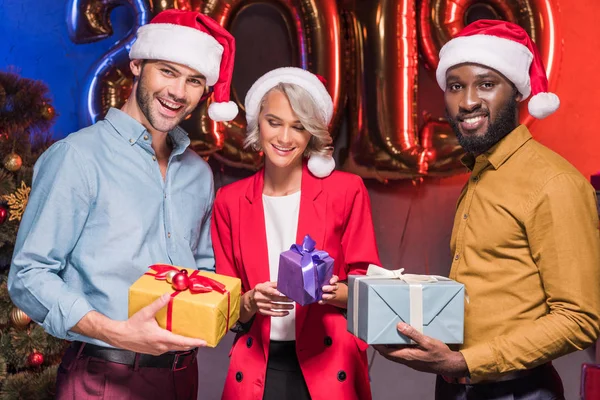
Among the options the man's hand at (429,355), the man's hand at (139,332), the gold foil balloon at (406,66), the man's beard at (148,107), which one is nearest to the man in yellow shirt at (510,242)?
the man's hand at (429,355)

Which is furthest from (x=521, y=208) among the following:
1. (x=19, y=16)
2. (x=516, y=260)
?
(x=19, y=16)

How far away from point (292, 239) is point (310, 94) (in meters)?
0.59

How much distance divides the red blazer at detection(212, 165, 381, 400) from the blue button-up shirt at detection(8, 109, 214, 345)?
21 centimetres

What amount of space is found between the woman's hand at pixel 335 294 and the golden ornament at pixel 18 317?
1561 millimetres

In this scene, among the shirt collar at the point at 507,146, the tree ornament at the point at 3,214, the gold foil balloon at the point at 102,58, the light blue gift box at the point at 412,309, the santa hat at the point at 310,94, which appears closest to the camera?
the light blue gift box at the point at 412,309

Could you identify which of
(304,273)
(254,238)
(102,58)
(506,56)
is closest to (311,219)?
(254,238)

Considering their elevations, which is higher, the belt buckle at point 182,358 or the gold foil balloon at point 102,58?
the gold foil balloon at point 102,58

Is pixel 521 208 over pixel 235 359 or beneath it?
over

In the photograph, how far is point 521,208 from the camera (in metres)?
2.15

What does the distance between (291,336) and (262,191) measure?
592mm

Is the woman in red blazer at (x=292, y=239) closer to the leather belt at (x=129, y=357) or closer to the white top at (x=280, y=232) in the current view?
the white top at (x=280, y=232)

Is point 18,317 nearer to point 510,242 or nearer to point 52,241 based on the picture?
point 52,241

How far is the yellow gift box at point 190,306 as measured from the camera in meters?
2.05

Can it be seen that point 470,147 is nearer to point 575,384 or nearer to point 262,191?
point 262,191
